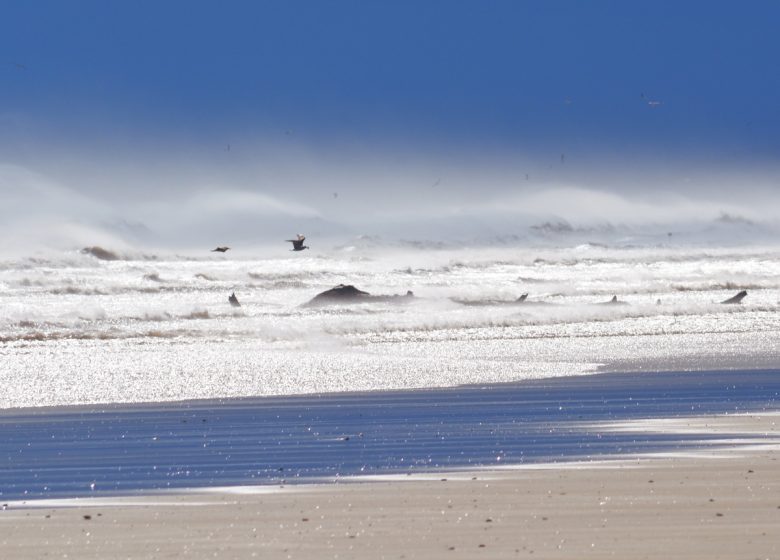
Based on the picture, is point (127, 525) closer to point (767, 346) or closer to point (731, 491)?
point (731, 491)

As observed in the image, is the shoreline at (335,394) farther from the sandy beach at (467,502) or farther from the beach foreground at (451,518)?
the beach foreground at (451,518)

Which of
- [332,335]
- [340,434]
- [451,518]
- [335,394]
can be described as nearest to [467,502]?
[451,518]

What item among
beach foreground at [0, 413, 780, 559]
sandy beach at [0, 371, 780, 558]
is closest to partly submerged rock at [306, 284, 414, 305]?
sandy beach at [0, 371, 780, 558]

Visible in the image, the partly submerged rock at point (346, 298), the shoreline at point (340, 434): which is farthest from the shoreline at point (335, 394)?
the partly submerged rock at point (346, 298)

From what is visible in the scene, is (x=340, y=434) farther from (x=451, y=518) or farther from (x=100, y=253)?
(x=100, y=253)

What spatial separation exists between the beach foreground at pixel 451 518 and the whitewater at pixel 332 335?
5.82 meters

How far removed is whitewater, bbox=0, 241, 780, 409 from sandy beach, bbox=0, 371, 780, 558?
4.16 m

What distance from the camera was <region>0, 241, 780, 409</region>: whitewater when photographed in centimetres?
1515

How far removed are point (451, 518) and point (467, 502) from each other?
46 centimetres

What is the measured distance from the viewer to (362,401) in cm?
1305

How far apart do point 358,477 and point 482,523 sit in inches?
66.2

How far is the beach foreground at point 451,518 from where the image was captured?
6250 millimetres

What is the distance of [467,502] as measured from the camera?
7.40 meters

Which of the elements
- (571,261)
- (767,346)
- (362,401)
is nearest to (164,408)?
(362,401)
